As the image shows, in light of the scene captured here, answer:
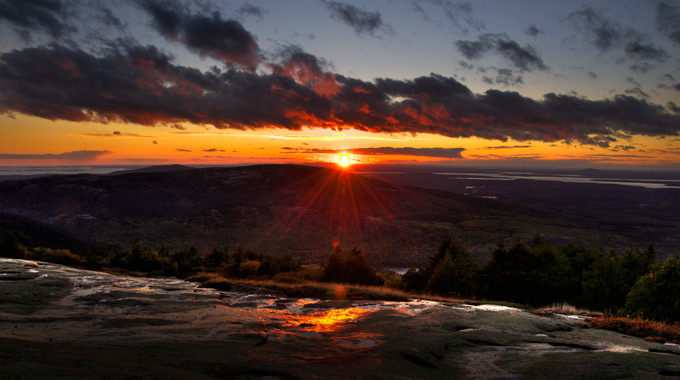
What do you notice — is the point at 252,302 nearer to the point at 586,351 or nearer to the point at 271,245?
the point at 586,351

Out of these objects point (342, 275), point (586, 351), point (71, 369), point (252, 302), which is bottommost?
point (342, 275)

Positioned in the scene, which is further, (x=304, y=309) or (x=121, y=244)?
(x=121, y=244)

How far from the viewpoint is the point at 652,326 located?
487 inches

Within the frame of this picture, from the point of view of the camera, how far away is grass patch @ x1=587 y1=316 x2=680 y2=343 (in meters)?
11.7

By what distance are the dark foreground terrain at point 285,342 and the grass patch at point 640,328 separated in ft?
3.26

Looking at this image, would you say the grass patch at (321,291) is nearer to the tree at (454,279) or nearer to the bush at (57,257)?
the tree at (454,279)

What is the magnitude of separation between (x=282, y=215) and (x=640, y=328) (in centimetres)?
12053

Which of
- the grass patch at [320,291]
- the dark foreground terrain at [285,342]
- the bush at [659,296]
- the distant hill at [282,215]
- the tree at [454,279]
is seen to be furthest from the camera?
the distant hill at [282,215]

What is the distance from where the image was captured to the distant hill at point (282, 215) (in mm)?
99062

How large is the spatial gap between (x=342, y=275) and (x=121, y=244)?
7484 centimetres

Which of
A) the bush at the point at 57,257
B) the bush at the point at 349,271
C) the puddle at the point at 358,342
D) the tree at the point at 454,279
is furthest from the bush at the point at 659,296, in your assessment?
the bush at the point at 57,257

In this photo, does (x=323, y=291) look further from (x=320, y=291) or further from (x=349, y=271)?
(x=349, y=271)

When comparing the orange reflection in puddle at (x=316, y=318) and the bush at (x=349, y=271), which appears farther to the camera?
the bush at (x=349, y=271)

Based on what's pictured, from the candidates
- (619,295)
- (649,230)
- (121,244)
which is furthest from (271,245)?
(649,230)
